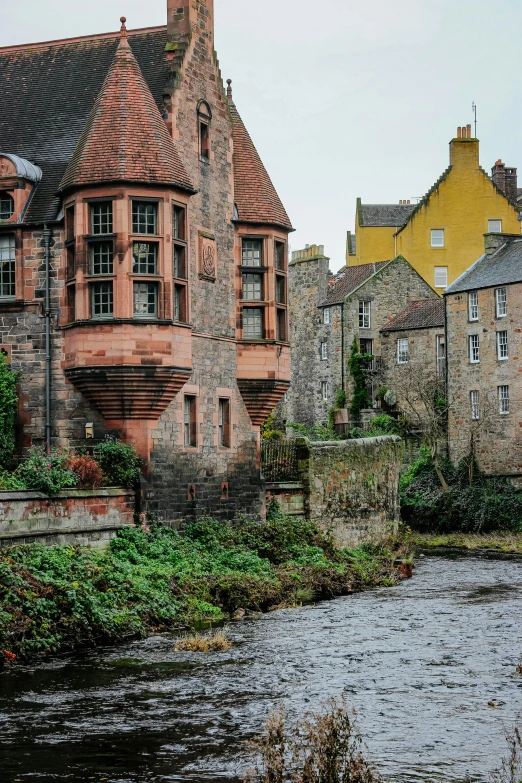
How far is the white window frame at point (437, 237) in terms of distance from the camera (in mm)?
66062

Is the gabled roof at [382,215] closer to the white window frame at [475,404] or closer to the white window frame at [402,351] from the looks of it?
the white window frame at [402,351]

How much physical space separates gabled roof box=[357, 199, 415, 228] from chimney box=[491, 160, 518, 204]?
5.02 m

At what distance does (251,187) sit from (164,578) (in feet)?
39.5

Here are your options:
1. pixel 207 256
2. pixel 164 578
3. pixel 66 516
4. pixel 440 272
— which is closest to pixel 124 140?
pixel 207 256

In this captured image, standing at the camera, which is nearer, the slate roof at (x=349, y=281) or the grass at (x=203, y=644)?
the grass at (x=203, y=644)

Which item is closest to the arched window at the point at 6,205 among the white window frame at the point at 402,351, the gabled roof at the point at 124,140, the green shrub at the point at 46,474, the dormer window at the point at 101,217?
the gabled roof at the point at 124,140

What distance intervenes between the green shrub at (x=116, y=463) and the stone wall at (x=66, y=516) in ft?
0.88

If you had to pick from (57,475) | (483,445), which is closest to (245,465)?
(57,475)

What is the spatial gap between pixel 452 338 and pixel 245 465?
24.4 m

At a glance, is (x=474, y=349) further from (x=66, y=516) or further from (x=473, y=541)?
(x=66, y=516)

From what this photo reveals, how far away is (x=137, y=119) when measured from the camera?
26.6 m

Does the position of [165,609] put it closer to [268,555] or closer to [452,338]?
[268,555]

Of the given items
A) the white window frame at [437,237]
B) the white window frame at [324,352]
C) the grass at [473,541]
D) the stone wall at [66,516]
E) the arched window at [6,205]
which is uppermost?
the white window frame at [437,237]

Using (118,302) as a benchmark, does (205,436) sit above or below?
below
